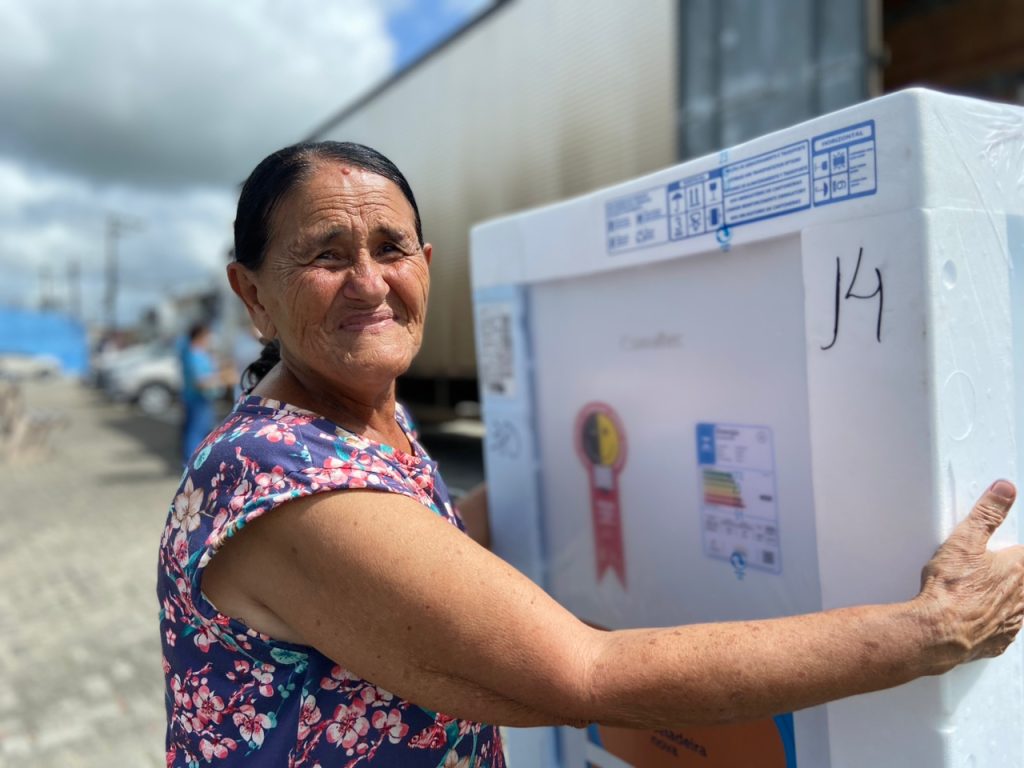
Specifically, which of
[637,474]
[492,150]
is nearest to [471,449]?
[492,150]

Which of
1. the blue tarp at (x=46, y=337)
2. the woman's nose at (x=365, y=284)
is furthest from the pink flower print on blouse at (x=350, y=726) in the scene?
the blue tarp at (x=46, y=337)

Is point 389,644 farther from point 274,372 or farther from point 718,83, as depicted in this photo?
point 718,83

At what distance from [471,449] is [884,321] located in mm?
9198

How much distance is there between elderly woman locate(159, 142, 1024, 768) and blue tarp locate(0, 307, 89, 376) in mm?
45607

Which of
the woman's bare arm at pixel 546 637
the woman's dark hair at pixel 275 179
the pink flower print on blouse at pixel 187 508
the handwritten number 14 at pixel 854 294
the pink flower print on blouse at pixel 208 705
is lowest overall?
the pink flower print on blouse at pixel 208 705

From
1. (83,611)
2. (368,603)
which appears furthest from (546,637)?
(83,611)

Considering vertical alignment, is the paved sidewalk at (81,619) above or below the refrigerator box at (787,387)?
below

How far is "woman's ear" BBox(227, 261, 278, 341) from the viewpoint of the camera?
1.16 m

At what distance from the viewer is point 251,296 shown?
1.19m

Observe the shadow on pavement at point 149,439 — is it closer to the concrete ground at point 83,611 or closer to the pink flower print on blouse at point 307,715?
the concrete ground at point 83,611

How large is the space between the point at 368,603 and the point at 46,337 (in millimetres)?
48063

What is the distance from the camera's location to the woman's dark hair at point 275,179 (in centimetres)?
107

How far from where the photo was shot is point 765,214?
3.47 ft

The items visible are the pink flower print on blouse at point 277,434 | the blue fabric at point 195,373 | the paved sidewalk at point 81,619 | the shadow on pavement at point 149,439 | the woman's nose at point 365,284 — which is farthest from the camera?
the shadow on pavement at point 149,439
